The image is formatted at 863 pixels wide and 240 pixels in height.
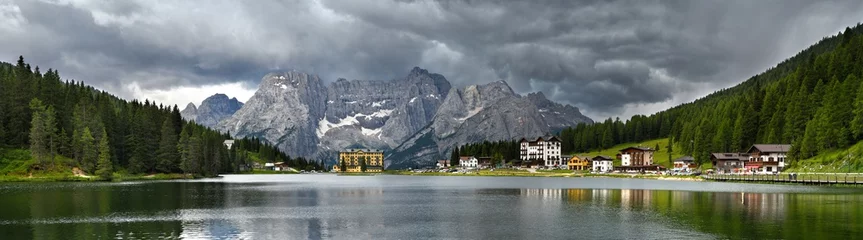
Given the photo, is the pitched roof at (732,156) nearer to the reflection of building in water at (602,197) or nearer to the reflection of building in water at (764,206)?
the reflection of building in water at (602,197)

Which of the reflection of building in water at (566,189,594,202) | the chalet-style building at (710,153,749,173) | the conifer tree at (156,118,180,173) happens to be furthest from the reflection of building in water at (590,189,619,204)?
the conifer tree at (156,118,180,173)

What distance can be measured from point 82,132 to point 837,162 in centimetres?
17136

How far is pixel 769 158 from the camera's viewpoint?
169m

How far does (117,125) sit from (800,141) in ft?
584

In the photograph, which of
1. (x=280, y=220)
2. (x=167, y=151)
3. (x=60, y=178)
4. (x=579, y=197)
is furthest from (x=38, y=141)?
(x=579, y=197)

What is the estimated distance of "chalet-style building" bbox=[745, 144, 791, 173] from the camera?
545 feet

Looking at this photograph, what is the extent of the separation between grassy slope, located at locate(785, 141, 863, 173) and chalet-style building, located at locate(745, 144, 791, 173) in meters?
23.0

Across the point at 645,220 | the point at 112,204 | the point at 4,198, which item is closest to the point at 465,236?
the point at 645,220

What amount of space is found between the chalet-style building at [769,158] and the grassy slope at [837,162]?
2304 centimetres

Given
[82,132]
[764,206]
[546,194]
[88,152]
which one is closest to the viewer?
[764,206]

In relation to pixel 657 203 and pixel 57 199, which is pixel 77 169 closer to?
pixel 57 199

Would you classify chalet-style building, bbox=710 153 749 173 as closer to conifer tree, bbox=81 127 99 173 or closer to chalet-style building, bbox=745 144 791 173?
chalet-style building, bbox=745 144 791 173

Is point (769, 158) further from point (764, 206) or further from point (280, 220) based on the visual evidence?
point (280, 220)

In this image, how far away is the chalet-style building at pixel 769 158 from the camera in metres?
166
